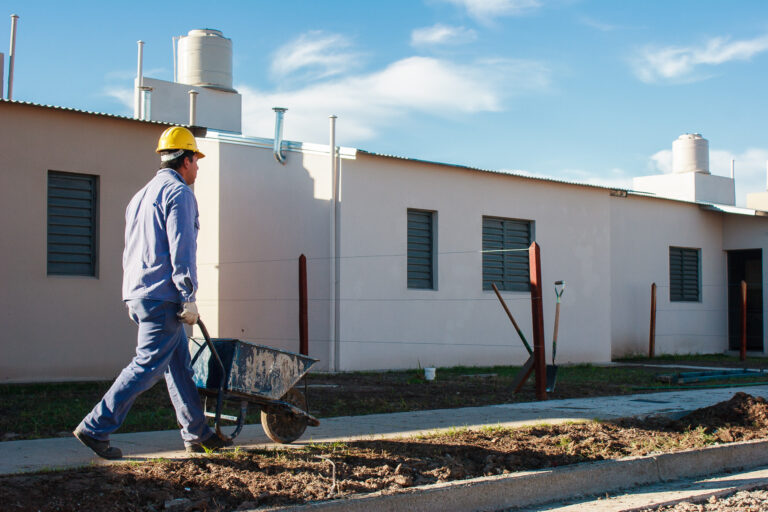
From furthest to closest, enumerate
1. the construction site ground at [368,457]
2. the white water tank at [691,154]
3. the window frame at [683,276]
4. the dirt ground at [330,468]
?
the white water tank at [691,154] → the window frame at [683,276] → the construction site ground at [368,457] → the dirt ground at [330,468]

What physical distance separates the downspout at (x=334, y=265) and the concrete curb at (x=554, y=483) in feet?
27.9

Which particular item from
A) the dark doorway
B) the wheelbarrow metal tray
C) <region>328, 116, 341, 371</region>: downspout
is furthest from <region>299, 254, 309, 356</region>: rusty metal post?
the dark doorway

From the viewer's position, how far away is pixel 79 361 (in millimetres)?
12180

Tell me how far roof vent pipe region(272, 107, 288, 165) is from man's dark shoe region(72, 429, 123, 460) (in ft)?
35.9

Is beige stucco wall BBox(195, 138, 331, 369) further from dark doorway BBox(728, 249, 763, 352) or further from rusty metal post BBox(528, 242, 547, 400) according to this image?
dark doorway BBox(728, 249, 763, 352)

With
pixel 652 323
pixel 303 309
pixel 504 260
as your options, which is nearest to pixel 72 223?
pixel 303 309

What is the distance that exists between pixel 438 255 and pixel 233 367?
36.6 ft

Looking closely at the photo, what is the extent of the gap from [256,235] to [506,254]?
17.4ft

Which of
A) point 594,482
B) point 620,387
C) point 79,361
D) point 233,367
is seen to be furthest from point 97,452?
point 620,387

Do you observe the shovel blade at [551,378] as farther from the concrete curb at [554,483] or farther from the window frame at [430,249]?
the window frame at [430,249]

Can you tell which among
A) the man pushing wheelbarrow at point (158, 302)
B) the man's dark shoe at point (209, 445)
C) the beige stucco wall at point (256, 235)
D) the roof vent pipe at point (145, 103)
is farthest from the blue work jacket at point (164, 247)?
the roof vent pipe at point (145, 103)

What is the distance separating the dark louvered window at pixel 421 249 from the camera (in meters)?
16.6

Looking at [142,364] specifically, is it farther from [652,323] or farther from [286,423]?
[652,323]

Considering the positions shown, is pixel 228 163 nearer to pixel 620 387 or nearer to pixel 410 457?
pixel 620 387
